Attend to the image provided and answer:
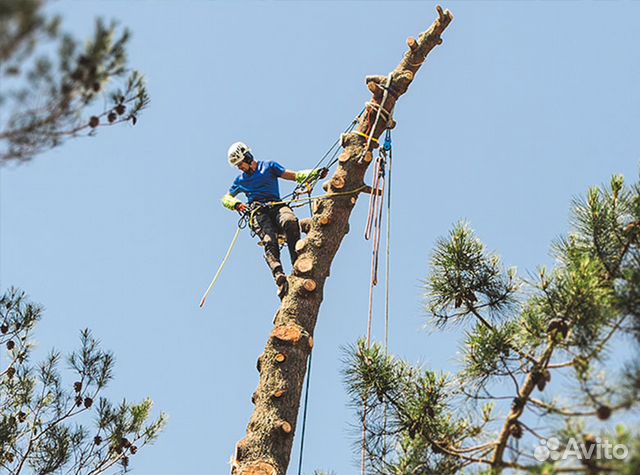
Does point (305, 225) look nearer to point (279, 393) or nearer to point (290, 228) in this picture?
point (290, 228)

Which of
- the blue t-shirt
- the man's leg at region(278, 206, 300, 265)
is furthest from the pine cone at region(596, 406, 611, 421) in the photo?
the blue t-shirt

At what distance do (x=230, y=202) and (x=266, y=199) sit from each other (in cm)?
25

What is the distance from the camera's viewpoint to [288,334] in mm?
4461

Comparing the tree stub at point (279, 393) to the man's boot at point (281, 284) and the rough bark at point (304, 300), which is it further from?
the man's boot at point (281, 284)

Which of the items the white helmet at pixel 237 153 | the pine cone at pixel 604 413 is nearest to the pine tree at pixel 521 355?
the pine cone at pixel 604 413

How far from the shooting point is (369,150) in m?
5.18

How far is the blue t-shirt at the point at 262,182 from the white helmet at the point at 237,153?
111 millimetres

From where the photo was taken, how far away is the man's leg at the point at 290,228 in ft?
18.2

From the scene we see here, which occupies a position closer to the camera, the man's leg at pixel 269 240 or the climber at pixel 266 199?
the man's leg at pixel 269 240

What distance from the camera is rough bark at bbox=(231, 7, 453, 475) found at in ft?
13.6

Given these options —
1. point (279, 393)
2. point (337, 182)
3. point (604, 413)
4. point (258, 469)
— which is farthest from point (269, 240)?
point (604, 413)

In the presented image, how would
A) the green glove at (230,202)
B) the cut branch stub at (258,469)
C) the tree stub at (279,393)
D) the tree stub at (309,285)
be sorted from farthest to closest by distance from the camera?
the green glove at (230,202) < the tree stub at (309,285) < the tree stub at (279,393) < the cut branch stub at (258,469)

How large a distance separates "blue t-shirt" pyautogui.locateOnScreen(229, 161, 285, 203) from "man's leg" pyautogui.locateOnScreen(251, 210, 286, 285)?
23 centimetres

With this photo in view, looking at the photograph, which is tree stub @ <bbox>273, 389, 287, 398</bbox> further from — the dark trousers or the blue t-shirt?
the blue t-shirt
